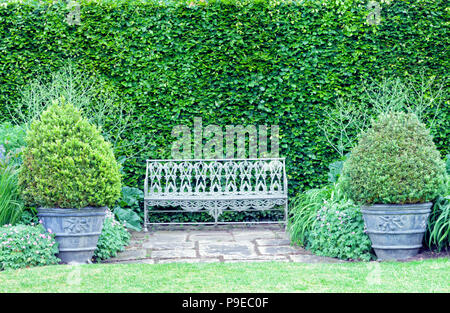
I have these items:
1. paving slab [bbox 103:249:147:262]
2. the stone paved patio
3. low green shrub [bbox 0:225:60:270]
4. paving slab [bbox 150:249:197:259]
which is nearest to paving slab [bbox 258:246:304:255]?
the stone paved patio

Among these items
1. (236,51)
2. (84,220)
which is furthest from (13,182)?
(236,51)

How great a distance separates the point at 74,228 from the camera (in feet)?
15.3

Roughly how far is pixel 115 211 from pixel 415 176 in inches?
134

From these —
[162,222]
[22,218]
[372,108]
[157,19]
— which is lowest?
[162,222]

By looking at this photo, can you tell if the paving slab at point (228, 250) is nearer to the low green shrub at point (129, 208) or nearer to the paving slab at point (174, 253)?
the paving slab at point (174, 253)

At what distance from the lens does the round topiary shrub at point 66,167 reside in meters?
4.58

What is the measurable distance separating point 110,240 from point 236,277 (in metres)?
1.66

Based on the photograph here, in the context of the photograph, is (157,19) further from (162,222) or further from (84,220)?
(84,220)

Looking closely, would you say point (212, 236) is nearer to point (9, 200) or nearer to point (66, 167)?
point (66, 167)

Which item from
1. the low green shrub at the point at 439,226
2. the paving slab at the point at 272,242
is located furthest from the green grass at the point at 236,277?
the paving slab at the point at 272,242

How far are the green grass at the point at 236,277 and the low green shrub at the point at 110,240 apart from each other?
511 mm

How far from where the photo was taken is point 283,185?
700cm

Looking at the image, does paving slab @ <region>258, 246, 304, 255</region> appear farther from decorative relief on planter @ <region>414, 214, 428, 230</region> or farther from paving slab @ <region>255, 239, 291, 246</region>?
decorative relief on planter @ <region>414, 214, 428, 230</region>

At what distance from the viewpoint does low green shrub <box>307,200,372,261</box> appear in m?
4.82
